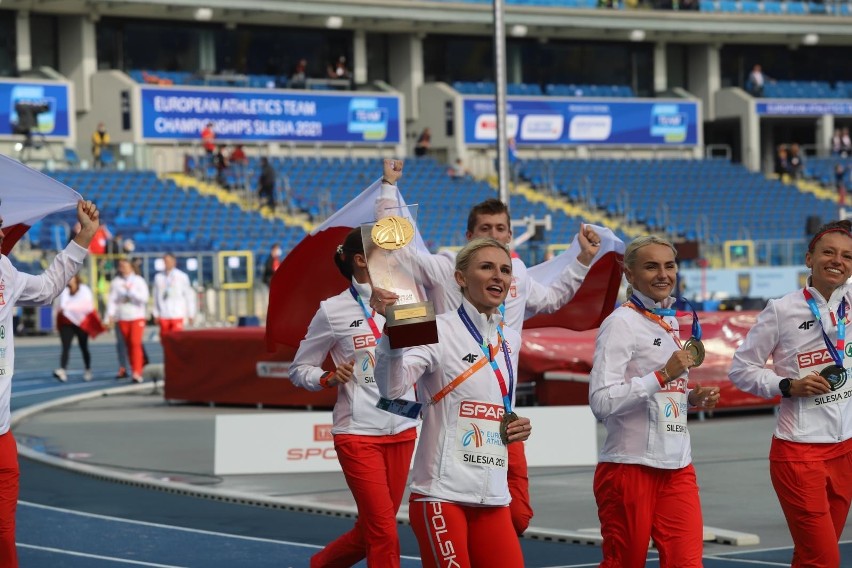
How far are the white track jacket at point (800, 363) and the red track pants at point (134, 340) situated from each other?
16356 millimetres

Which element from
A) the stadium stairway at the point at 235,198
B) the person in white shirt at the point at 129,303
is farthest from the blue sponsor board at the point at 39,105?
the person in white shirt at the point at 129,303

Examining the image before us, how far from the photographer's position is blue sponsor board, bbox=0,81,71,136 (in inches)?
1629

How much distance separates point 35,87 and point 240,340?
82.9 feet

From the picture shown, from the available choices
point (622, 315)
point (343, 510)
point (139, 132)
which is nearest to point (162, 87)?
point (139, 132)

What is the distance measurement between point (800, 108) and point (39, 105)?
2730cm

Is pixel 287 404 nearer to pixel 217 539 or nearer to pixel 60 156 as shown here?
pixel 217 539

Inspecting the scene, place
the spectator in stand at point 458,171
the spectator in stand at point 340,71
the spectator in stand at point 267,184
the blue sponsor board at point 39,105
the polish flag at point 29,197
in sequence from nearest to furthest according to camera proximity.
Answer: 1. the polish flag at point 29,197
2. the spectator in stand at point 267,184
3. the blue sponsor board at point 39,105
4. the spectator in stand at point 458,171
5. the spectator in stand at point 340,71

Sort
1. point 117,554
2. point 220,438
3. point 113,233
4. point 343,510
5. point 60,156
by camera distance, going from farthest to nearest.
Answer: point 60,156, point 113,233, point 220,438, point 343,510, point 117,554

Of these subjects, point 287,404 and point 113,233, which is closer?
point 287,404

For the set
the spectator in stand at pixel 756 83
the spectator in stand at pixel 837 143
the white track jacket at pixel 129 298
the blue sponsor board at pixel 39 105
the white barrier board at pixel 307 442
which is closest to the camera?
the white barrier board at pixel 307 442

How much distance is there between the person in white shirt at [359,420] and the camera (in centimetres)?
712

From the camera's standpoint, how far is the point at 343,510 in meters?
11.1

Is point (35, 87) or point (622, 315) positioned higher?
point (35, 87)

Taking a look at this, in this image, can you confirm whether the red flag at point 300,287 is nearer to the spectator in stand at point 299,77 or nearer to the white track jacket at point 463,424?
the white track jacket at point 463,424
